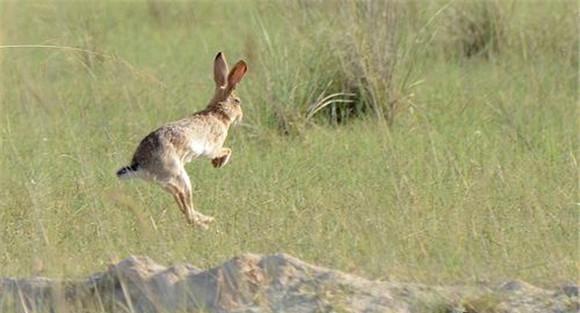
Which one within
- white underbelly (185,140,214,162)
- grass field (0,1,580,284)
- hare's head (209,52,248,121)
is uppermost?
hare's head (209,52,248,121)

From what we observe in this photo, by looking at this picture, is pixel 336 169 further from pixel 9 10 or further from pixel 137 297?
pixel 9 10

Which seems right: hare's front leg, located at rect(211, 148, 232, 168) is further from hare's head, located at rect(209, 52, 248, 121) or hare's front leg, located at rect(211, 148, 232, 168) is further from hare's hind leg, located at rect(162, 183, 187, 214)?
hare's hind leg, located at rect(162, 183, 187, 214)

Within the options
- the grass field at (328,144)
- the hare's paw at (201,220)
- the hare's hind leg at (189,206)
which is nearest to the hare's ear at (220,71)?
the grass field at (328,144)

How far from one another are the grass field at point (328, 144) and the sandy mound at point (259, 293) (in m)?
0.26

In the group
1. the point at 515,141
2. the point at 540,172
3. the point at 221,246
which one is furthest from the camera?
the point at 515,141

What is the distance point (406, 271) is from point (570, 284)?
→ 55cm

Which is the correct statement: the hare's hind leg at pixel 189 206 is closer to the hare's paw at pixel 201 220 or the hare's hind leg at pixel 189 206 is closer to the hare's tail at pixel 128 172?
the hare's paw at pixel 201 220

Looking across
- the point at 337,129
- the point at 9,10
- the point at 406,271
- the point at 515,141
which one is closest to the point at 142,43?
the point at 9,10

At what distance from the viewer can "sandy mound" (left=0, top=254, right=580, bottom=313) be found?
4.35 meters

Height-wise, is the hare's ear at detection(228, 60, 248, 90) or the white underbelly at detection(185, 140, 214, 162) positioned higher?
the hare's ear at detection(228, 60, 248, 90)

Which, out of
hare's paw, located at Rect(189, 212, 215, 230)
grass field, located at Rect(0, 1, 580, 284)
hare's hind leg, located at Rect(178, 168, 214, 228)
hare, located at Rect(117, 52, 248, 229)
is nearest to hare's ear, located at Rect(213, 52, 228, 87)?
hare, located at Rect(117, 52, 248, 229)

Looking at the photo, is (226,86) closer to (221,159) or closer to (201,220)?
(221,159)

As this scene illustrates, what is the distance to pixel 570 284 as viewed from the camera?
4559 millimetres

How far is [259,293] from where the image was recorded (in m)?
4.42
